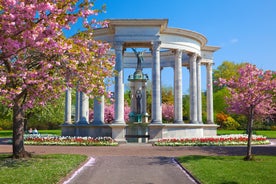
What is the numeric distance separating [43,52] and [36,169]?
5607mm

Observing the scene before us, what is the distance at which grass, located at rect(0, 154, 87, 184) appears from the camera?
13.1 m

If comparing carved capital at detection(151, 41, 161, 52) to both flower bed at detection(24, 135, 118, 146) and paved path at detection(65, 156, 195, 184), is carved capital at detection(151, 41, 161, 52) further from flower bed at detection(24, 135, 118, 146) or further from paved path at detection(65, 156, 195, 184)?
paved path at detection(65, 156, 195, 184)

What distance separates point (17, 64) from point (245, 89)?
13.0 meters

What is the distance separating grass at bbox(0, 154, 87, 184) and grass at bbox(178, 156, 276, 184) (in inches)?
229

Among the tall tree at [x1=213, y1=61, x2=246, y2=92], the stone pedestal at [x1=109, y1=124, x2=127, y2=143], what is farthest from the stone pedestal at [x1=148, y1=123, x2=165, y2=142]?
the tall tree at [x1=213, y1=61, x2=246, y2=92]

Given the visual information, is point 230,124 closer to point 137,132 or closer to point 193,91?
point 193,91

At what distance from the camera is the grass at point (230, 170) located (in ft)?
42.4

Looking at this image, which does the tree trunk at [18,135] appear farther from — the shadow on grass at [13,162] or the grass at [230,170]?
the grass at [230,170]

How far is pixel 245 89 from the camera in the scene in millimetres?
19781

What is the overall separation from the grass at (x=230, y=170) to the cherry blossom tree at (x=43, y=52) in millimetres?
6376

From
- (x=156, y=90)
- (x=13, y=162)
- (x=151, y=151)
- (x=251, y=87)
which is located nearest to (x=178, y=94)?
(x=156, y=90)

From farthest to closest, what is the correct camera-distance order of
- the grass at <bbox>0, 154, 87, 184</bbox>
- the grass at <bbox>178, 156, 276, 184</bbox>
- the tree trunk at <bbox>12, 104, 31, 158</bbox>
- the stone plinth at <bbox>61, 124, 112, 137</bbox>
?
the stone plinth at <bbox>61, 124, 112, 137</bbox>
the tree trunk at <bbox>12, 104, 31, 158</bbox>
the grass at <bbox>0, 154, 87, 184</bbox>
the grass at <bbox>178, 156, 276, 184</bbox>

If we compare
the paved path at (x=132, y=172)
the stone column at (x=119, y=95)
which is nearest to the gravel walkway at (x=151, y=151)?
the paved path at (x=132, y=172)

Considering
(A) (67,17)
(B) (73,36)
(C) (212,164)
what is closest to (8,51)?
(A) (67,17)
